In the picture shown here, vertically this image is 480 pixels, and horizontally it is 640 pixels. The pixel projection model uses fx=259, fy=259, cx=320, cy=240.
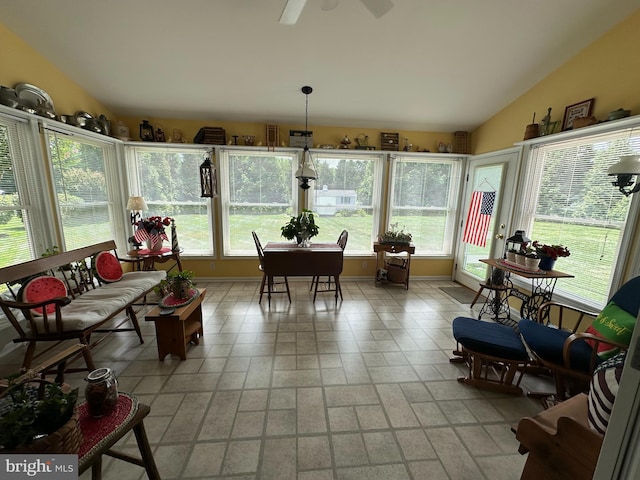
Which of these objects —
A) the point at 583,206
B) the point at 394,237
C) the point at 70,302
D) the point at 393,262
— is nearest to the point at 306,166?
the point at 394,237

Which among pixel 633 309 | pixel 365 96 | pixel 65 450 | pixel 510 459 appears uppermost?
pixel 365 96

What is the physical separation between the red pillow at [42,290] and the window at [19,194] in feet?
1.75

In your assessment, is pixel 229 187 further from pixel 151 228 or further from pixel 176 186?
pixel 151 228

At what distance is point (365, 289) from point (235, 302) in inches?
74.2

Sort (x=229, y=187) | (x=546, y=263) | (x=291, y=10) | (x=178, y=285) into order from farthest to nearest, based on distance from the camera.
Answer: (x=229, y=187)
(x=546, y=263)
(x=178, y=285)
(x=291, y=10)

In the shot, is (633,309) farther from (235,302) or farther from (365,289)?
(235,302)

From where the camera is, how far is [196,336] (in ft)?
8.05

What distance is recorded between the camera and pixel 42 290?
2.03 m

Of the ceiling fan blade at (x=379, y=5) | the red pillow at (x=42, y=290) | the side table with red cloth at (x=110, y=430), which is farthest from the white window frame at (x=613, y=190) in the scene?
the red pillow at (x=42, y=290)

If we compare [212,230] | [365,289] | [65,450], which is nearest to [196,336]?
[65,450]

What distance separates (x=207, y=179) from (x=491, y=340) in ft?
11.7

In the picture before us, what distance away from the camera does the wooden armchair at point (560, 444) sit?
97 centimetres

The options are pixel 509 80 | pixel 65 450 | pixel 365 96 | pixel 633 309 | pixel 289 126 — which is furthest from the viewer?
pixel 289 126

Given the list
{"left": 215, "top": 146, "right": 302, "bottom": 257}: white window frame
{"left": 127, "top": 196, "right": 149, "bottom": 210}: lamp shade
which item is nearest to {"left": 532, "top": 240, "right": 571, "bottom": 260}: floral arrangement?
{"left": 215, "top": 146, "right": 302, "bottom": 257}: white window frame
